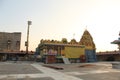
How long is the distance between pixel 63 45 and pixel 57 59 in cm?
486

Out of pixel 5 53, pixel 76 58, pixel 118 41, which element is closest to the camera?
pixel 118 41

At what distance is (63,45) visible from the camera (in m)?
50.7

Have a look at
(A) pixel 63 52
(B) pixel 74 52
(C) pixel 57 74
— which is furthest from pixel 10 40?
(C) pixel 57 74

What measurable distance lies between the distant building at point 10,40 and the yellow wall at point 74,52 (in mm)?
52266

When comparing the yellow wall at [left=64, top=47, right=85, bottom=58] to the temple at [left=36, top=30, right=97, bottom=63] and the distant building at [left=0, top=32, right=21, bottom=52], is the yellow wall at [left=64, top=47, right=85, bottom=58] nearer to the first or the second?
the temple at [left=36, top=30, right=97, bottom=63]

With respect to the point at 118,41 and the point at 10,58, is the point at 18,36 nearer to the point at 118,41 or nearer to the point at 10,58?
the point at 10,58

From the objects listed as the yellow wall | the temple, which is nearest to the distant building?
the temple

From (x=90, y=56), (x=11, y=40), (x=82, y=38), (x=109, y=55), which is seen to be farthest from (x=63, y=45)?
(x=11, y=40)

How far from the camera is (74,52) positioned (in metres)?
51.8

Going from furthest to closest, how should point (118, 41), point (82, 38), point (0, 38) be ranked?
point (0, 38) → point (82, 38) → point (118, 41)

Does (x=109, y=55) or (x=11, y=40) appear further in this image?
(x=11, y=40)

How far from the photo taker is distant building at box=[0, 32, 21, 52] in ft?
321

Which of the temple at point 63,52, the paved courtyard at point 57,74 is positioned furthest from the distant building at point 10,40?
the paved courtyard at point 57,74

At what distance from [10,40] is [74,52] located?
57.0m
